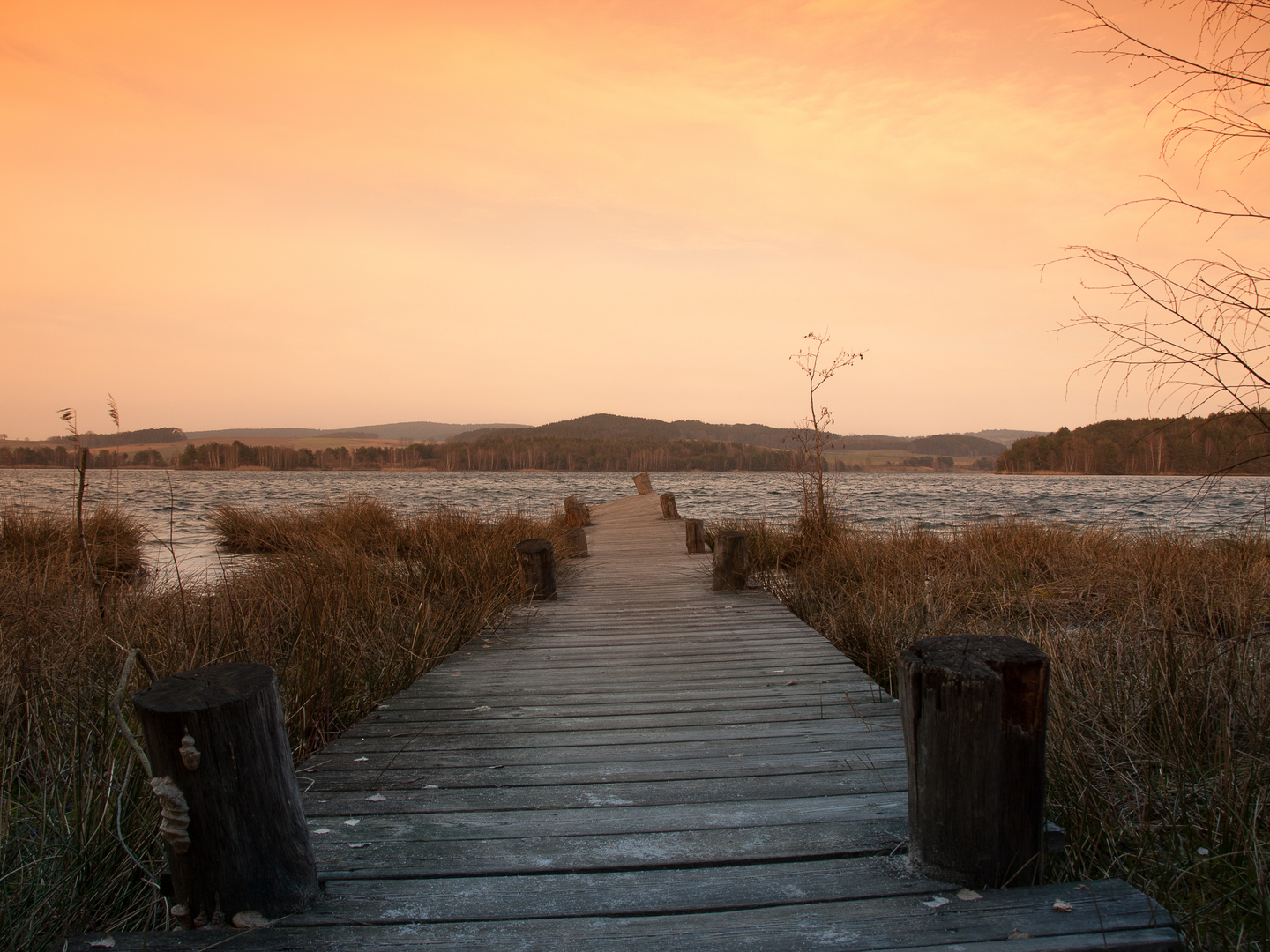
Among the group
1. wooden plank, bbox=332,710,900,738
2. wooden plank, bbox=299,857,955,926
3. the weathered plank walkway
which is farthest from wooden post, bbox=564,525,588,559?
wooden plank, bbox=299,857,955,926

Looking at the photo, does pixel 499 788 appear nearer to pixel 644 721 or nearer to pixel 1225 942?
pixel 644 721

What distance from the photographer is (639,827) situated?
2104mm

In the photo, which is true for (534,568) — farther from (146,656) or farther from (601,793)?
(146,656)

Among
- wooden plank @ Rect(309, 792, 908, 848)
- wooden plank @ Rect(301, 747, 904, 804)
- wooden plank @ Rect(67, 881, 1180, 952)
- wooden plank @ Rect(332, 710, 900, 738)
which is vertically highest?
wooden plank @ Rect(67, 881, 1180, 952)

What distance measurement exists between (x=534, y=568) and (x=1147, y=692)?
441 centimetres

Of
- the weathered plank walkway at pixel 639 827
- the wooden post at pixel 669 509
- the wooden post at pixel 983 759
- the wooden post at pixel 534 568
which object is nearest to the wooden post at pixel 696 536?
the wooden post at pixel 534 568

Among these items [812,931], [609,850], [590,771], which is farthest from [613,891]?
[590,771]

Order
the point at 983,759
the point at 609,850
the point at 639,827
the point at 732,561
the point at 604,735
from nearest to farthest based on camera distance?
the point at 983,759 → the point at 609,850 → the point at 639,827 → the point at 604,735 → the point at 732,561

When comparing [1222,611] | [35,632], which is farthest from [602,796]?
[1222,611]

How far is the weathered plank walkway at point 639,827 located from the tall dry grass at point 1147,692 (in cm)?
24

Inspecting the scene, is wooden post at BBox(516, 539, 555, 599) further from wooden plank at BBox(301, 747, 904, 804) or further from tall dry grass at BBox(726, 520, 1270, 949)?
wooden plank at BBox(301, 747, 904, 804)

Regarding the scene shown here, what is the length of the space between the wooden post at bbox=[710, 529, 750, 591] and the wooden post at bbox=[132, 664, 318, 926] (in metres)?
4.76

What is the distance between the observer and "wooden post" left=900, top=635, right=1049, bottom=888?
5.56ft

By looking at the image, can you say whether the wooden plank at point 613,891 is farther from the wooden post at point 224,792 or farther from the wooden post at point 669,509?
the wooden post at point 669,509
